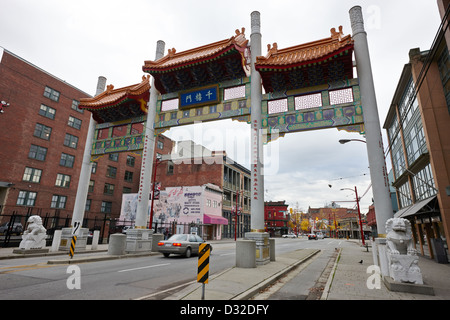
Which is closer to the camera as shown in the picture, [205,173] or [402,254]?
[402,254]

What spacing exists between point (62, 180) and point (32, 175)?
4.06m

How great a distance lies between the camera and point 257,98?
13141mm

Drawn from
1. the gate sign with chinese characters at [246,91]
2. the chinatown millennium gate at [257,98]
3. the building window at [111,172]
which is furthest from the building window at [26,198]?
the gate sign with chinese characters at [246,91]

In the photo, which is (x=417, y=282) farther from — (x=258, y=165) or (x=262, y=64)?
(x=262, y=64)

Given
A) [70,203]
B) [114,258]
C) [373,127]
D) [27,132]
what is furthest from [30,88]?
[373,127]

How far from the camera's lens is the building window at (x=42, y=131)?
33.2 meters

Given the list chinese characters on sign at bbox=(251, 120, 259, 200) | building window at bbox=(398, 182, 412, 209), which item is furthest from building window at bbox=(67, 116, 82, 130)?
building window at bbox=(398, 182, 412, 209)

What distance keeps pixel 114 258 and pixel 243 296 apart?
402 inches

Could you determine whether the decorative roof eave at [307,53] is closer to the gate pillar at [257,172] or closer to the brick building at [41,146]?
the gate pillar at [257,172]

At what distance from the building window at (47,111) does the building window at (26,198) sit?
10861 mm

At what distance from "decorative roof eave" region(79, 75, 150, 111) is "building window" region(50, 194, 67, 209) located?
22261 millimetres

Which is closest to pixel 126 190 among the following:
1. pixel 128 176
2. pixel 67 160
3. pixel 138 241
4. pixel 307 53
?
pixel 128 176

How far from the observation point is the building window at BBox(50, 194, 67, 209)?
34309 millimetres

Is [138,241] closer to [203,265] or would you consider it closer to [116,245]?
[116,245]
